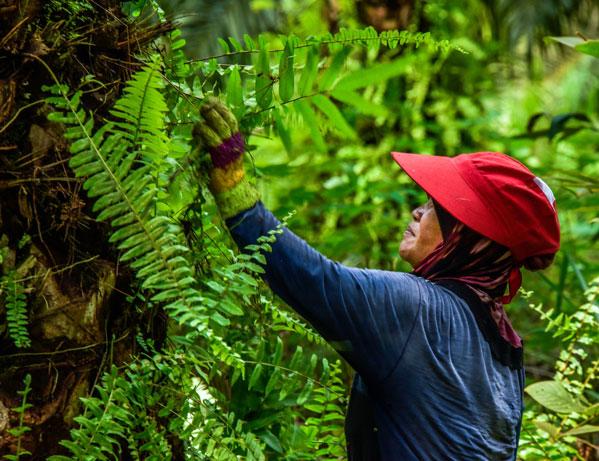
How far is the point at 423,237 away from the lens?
192 cm

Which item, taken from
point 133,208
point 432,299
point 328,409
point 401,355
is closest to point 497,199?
point 432,299

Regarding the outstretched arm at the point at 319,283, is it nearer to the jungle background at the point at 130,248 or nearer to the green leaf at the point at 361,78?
the jungle background at the point at 130,248

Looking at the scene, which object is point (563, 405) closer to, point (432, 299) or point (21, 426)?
point (432, 299)

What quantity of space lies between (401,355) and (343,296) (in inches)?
8.0

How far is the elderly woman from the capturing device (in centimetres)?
155

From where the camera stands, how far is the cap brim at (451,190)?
1.81 meters

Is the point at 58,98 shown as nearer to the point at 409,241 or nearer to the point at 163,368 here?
the point at 163,368

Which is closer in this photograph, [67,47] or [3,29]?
[3,29]

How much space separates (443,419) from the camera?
5.65ft

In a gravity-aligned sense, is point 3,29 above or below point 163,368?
above

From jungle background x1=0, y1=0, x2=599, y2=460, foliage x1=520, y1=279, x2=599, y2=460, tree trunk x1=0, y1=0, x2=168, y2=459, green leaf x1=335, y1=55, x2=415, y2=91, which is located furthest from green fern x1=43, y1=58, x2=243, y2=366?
foliage x1=520, y1=279, x2=599, y2=460

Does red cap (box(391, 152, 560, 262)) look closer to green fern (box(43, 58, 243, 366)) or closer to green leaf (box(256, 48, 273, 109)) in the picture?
green leaf (box(256, 48, 273, 109))

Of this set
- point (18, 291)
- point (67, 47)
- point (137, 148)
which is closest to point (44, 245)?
point (18, 291)

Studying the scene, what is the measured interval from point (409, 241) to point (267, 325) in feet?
1.36
